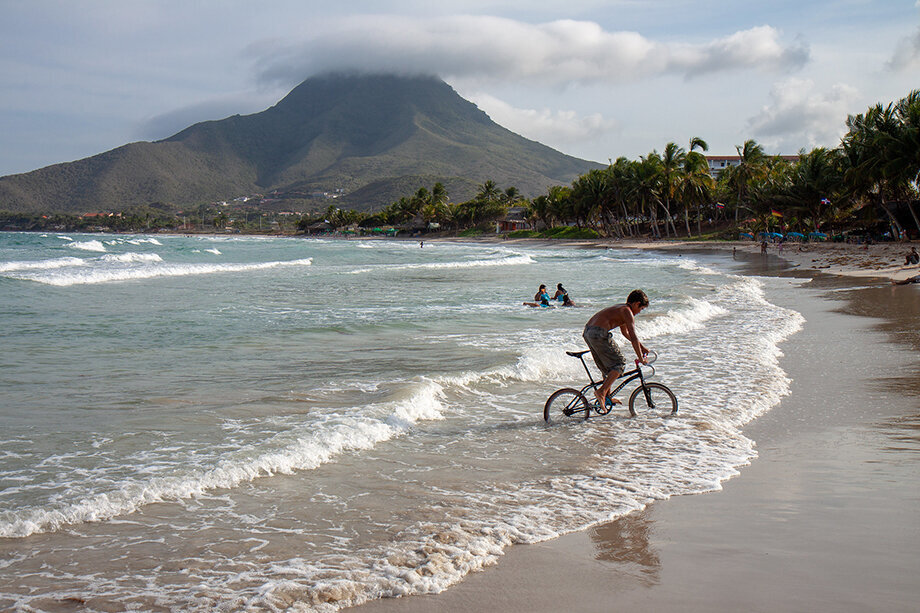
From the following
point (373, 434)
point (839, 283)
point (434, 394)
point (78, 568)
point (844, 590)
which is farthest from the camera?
point (839, 283)

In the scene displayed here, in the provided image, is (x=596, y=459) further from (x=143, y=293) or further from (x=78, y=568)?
(x=143, y=293)

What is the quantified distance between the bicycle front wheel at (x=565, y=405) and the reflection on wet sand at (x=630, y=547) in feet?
8.65

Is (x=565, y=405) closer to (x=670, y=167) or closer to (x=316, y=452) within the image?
(x=316, y=452)

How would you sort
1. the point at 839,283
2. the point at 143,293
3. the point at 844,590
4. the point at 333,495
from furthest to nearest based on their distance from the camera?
the point at 839,283, the point at 143,293, the point at 333,495, the point at 844,590

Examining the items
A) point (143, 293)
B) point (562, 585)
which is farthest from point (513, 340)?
point (143, 293)

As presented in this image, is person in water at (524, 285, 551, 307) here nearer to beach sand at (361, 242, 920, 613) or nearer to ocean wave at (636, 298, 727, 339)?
ocean wave at (636, 298, 727, 339)

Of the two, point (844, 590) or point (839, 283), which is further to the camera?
point (839, 283)

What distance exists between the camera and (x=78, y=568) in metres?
4.30

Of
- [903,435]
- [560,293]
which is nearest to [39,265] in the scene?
[560,293]

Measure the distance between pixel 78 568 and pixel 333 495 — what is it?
6.13ft

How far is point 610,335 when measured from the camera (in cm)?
756

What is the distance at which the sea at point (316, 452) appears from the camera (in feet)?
14.1

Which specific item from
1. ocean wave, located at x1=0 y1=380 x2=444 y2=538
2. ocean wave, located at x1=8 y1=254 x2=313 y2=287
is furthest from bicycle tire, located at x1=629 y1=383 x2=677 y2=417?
ocean wave, located at x1=8 y1=254 x2=313 y2=287

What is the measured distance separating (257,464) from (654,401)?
4.88 meters
